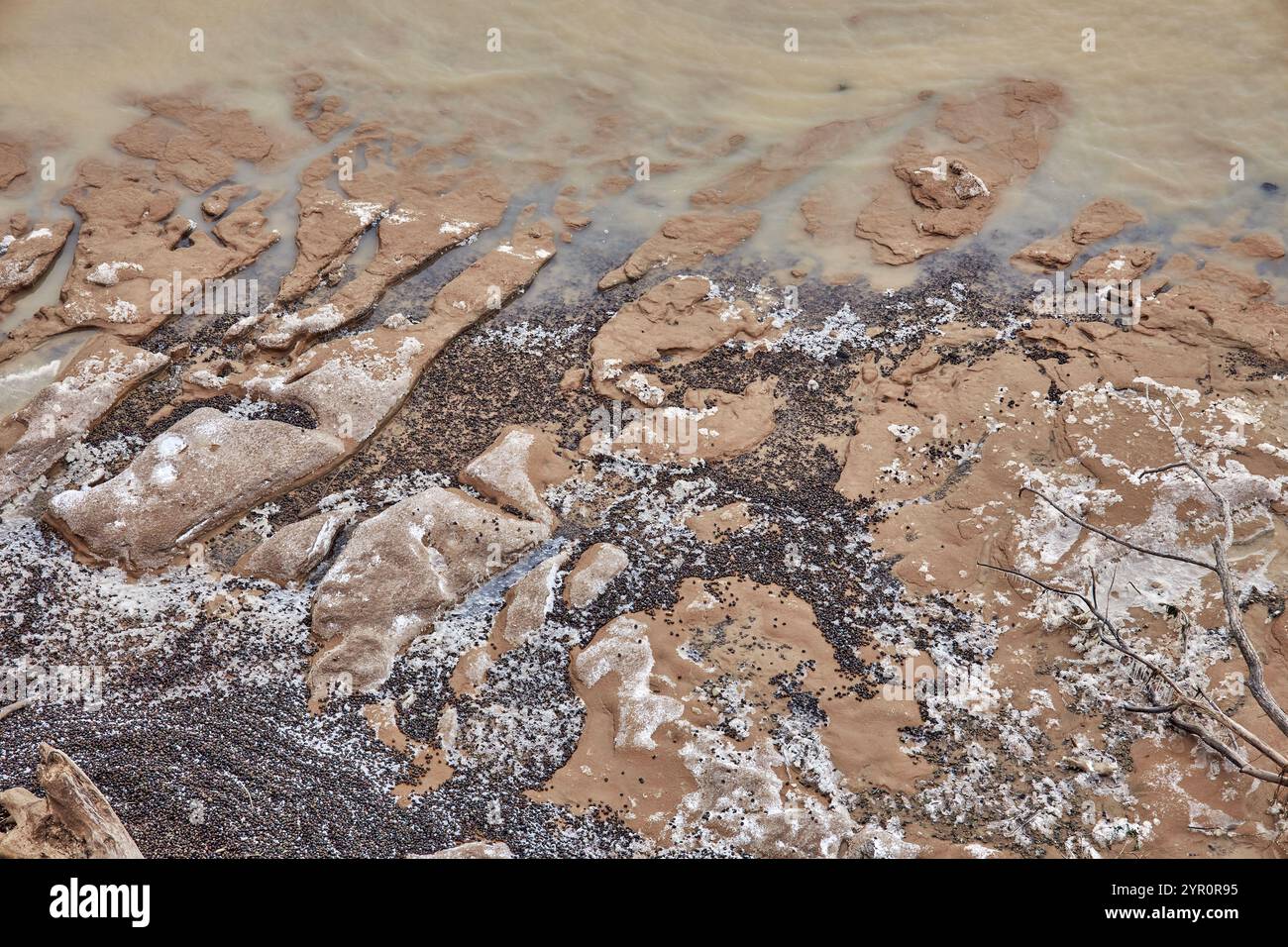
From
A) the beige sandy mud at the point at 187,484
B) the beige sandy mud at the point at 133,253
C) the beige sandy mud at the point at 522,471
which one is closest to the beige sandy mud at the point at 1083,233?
the beige sandy mud at the point at 522,471

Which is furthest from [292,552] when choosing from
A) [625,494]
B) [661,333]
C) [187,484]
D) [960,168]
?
[960,168]

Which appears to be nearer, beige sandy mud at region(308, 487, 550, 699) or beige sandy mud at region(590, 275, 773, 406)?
beige sandy mud at region(308, 487, 550, 699)

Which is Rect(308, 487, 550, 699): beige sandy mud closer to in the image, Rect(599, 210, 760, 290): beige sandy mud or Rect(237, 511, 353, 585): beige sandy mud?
Rect(237, 511, 353, 585): beige sandy mud

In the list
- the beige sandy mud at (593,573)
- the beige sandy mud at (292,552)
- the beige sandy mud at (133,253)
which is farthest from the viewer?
the beige sandy mud at (133,253)

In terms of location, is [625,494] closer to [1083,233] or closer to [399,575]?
[399,575]

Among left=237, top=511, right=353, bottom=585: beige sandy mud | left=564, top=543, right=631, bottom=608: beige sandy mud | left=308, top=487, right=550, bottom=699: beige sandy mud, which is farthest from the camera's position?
left=237, top=511, right=353, bottom=585: beige sandy mud

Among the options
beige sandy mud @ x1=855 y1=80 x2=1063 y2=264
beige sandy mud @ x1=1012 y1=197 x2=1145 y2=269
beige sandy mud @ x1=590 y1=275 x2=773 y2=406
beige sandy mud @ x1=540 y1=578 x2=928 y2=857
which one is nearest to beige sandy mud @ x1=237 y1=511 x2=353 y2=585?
beige sandy mud @ x1=540 y1=578 x2=928 y2=857

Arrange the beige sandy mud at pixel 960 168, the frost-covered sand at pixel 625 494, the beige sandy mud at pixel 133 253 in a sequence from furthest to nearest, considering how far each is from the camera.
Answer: the beige sandy mud at pixel 960 168, the beige sandy mud at pixel 133 253, the frost-covered sand at pixel 625 494

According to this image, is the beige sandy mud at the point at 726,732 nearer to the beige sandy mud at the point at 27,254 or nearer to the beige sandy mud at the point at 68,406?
the beige sandy mud at the point at 68,406
